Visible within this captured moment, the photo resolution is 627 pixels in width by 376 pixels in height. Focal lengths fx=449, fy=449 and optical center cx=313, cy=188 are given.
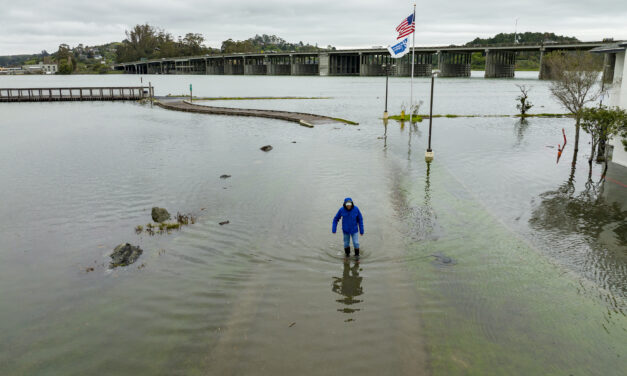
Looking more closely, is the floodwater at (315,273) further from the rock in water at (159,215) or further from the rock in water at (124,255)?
the rock in water at (159,215)

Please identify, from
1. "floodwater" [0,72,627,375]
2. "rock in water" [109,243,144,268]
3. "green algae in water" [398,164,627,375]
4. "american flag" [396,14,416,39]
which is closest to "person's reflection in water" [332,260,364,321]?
"floodwater" [0,72,627,375]

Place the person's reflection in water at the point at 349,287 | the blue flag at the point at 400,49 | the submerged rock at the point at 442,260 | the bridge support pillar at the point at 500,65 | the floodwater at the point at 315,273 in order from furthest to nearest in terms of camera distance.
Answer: the bridge support pillar at the point at 500,65 < the blue flag at the point at 400,49 < the submerged rock at the point at 442,260 < the person's reflection in water at the point at 349,287 < the floodwater at the point at 315,273

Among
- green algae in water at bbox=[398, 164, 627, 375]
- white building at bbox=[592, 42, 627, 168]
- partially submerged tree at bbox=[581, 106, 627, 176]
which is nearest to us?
green algae in water at bbox=[398, 164, 627, 375]

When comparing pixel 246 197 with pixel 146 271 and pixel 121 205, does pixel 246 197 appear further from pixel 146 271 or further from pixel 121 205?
pixel 146 271

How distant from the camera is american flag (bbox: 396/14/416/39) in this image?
34366 millimetres

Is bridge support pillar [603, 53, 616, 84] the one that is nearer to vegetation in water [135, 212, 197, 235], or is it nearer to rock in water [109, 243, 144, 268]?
vegetation in water [135, 212, 197, 235]

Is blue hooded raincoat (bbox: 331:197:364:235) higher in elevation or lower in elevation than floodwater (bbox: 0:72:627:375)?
higher

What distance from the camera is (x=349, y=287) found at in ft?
38.9

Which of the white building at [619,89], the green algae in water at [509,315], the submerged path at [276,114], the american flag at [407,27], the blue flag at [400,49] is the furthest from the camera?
the submerged path at [276,114]

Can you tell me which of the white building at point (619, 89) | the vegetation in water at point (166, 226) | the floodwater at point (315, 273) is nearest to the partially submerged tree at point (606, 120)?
the white building at point (619, 89)

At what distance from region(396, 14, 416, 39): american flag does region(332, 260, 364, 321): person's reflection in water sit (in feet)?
86.5

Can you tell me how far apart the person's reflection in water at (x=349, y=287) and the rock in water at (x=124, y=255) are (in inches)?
254

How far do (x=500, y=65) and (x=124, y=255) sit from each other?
685 feet

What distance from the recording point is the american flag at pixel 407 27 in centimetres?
3437
